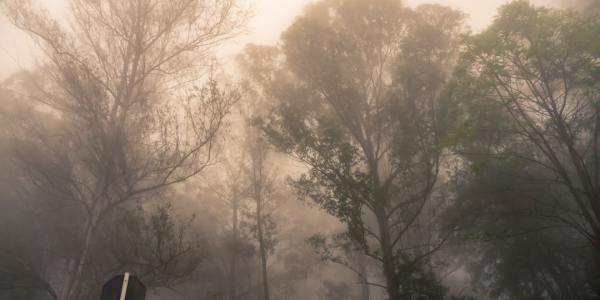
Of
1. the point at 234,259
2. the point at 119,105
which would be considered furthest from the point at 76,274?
the point at 234,259

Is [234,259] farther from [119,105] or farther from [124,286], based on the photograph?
[124,286]

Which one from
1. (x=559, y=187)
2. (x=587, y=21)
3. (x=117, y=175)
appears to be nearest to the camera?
(x=117, y=175)

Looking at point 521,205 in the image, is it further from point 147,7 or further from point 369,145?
point 147,7

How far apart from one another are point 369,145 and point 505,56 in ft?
18.0

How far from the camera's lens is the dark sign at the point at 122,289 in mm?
2791

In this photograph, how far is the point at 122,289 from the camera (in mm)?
2797

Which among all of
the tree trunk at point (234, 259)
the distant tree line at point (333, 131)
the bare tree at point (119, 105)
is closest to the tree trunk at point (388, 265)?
the distant tree line at point (333, 131)

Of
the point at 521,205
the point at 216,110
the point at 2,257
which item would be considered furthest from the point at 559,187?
the point at 2,257

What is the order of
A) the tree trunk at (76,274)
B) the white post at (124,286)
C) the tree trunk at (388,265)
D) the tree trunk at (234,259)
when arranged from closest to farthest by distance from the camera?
the white post at (124,286) < the tree trunk at (76,274) < the tree trunk at (388,265) < the tree trunk at (234,259)

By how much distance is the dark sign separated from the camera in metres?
2.79

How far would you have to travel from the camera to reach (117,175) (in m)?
9.63

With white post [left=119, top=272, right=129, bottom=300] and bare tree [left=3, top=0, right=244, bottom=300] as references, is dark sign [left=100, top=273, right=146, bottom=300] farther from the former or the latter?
bare tree [left=3, top=0, right=244, bottom=300]

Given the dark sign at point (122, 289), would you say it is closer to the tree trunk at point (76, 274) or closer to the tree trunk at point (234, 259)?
the tree trunk at point (76, 274)

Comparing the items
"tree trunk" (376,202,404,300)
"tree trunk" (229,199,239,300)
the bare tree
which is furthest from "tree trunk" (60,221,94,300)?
"tree trunk" (229,199,239,300)
